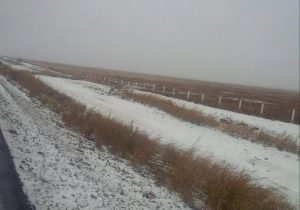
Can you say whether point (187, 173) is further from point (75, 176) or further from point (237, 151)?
point (237, 151)

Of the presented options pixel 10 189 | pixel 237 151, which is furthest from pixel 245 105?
pixel 10 189

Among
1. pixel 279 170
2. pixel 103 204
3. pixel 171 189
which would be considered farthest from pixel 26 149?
pixel 279 170

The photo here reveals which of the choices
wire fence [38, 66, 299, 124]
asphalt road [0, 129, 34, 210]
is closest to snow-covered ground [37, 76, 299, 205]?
asphalt road [0, 129, 34, 210]

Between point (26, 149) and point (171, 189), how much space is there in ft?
9.72

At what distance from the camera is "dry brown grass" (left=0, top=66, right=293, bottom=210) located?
18.9ft

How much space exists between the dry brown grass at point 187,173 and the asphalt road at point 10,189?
2827 millimetres

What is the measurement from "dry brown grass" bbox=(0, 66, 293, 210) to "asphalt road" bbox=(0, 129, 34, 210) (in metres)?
2.83

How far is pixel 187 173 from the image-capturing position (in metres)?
6.69

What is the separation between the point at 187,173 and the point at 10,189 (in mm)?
3496

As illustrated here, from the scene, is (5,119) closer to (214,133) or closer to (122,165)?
(122,165)

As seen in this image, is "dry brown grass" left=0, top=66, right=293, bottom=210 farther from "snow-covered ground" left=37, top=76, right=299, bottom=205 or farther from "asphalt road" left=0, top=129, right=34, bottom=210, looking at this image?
"asphalt road" left=0, top=129, right=34, bottom=210

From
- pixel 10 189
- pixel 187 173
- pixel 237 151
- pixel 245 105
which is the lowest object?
pixel 237 151

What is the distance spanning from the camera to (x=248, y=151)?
11.3 meters

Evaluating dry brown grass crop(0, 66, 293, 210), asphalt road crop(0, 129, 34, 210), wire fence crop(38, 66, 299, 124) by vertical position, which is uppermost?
asphalt road crop(0, 129, 34, 210)
